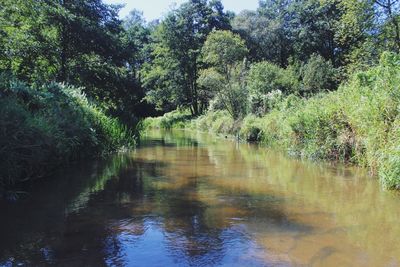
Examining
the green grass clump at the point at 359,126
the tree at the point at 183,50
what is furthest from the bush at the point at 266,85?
the tree at the point at 183,50

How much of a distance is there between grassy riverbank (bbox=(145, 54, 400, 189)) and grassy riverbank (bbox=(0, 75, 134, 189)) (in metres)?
7.11

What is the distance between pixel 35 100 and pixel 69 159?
203 centimetres

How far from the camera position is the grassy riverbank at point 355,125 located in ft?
28.9

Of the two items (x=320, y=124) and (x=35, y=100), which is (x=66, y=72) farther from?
(x=320, y=124)

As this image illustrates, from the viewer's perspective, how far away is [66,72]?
2334cm

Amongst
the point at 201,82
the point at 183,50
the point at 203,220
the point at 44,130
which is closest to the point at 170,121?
the point at 183,50

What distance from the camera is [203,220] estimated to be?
622 cm

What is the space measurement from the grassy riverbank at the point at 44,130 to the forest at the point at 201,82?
0.13ft

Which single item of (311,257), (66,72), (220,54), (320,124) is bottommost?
(311,257)

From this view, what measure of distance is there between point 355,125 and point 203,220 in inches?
261

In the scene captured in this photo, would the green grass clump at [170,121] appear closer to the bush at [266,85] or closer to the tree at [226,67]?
the bush at [266,85]

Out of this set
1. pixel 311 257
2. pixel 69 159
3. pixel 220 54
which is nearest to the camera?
pixel 311 257

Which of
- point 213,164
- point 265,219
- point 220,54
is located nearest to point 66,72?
point 220,54

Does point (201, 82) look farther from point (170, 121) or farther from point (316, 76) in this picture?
point (170, 121)
